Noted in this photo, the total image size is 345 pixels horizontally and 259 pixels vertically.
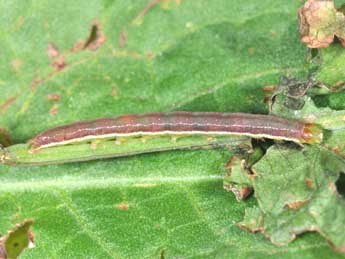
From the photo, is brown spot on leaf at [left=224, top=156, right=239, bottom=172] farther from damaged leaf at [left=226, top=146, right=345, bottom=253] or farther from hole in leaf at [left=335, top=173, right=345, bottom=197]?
hole in leaf at [left=335, top=173, right=345, bottom=197]

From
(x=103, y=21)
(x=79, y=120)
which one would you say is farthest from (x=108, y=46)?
(x=79, y=120)

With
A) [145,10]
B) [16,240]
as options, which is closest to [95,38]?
[145,10]

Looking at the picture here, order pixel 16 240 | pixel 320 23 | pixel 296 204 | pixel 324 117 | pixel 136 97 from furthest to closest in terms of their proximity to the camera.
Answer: pixel 136 97
pixel 16 240
pixel 324 117
pixel 320 23
pixel 296 204

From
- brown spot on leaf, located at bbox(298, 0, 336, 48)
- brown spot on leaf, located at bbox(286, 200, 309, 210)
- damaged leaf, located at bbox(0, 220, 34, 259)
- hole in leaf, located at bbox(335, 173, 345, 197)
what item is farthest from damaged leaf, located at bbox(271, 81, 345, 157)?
damaged leaf, located at bbox(0, 220, 34, 259)

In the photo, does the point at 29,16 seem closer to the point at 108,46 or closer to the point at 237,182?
the point at 108,46

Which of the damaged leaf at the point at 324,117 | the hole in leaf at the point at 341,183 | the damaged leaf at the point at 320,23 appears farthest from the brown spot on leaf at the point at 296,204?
the damaged leaf at the point at 320,23

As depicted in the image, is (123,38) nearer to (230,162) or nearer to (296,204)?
(230,162)
